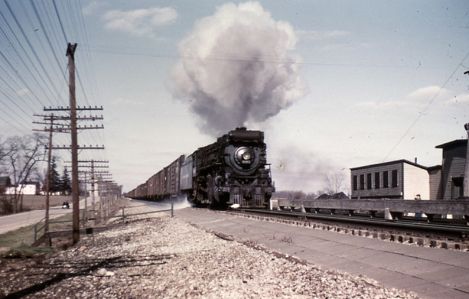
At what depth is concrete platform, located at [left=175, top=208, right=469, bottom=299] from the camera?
6.37 m

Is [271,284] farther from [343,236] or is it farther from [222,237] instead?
[222,237]

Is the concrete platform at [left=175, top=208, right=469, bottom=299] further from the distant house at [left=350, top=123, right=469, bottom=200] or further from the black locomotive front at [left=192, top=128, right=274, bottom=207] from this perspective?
the distant house at [left=350, top=123, right=469, bottom=200]

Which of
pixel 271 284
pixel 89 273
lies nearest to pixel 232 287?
pixel 271 284

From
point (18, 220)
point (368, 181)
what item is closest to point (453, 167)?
point (368, 181)

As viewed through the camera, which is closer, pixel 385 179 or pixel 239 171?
pixel 239 171

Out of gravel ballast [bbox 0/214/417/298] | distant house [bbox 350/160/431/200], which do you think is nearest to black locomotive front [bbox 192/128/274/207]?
gravel ballast [bbox 0/214/417/298]

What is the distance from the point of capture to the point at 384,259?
8133 millimetres

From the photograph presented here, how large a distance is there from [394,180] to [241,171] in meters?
23.1

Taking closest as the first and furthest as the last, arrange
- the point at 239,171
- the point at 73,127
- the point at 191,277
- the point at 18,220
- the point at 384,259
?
1. the point at 191,277
2. the point at 384,259
3. the point at 73,127
4. the point at 239,171
5. the point at 18,220

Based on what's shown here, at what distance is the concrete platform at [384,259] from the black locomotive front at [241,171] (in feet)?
32.8

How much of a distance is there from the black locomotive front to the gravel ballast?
10.4 m

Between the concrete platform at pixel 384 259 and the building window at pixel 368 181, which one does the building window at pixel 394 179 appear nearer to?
the building window at pixel 368 181

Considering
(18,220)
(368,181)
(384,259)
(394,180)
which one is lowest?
(18,220)

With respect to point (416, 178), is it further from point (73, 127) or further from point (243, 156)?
point (73, 127)
